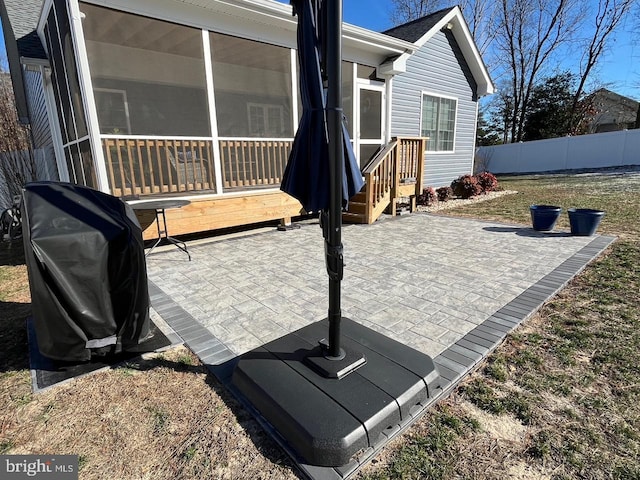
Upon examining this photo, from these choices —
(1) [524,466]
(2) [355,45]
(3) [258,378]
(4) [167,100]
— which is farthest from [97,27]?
(1) [524,466]

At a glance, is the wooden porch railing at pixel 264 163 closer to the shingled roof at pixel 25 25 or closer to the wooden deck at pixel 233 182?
the wooden deck at pixel 233 182

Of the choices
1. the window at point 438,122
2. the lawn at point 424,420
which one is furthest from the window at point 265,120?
the lawn at point 424,420

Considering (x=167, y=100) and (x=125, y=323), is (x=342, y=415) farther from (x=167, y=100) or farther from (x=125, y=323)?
(x=167, y=100)

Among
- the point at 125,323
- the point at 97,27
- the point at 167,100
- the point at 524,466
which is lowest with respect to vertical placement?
the point at 524,466

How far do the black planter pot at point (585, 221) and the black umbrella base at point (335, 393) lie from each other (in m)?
4.86

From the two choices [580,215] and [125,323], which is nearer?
[125,323]

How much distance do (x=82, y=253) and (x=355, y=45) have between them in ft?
21.6

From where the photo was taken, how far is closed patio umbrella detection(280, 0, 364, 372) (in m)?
1.68

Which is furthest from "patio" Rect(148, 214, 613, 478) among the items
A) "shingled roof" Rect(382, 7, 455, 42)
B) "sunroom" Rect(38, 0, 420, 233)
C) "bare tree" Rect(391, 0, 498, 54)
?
"bare tree" Rect(391, 0, 498, 54)

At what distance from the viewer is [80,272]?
6.95 ft

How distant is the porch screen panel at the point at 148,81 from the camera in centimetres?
782

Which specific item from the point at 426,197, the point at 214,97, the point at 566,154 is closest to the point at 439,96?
the point at 426,197

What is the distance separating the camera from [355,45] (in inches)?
272

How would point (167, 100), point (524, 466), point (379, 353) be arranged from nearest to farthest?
point (524, 466), point (379, 353), point (167, 100)
